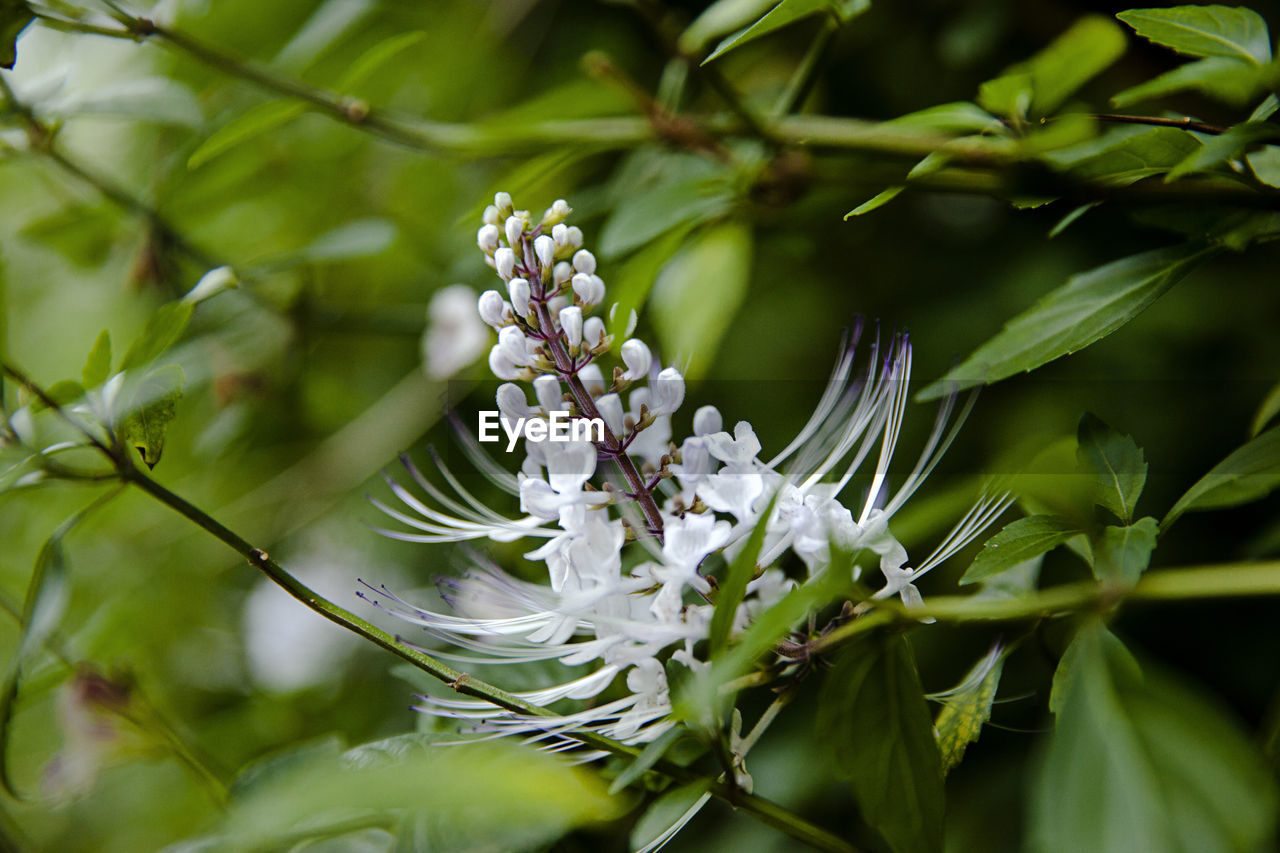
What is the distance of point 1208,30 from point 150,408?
36.1 inches

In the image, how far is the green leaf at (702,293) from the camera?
107 centimetres

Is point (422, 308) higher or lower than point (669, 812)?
higher

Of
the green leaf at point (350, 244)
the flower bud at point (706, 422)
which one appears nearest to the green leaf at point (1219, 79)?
the flower bud at point (706, 422)

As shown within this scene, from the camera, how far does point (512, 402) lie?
74 centimetres

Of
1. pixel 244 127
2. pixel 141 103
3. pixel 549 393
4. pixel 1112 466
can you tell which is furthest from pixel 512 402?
pixel 141 103

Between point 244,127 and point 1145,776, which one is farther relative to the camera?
point 244,127

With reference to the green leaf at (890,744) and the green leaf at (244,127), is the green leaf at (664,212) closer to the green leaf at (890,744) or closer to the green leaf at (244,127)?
the green leaf at (244,127)

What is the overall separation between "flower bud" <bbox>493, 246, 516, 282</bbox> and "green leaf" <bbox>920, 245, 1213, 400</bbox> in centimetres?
36

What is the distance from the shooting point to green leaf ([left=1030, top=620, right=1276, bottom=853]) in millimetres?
427

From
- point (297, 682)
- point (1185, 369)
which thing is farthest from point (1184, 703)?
point (297, 682)

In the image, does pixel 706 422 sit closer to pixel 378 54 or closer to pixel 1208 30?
pixel 1208 30

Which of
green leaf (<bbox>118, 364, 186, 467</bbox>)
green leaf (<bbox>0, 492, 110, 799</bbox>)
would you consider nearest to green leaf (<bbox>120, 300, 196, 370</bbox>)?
green leaf (<bbox>118, 364, 186, 467</bbox>)

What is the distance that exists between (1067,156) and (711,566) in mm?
476

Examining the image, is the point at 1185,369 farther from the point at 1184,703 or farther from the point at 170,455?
the point at 170,455
